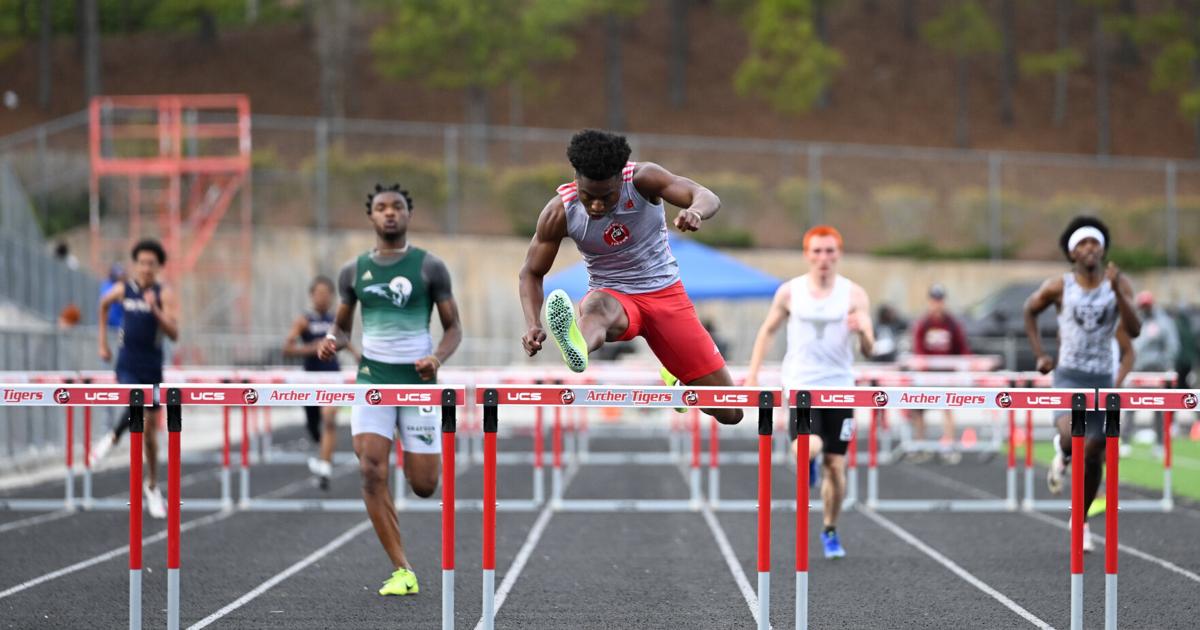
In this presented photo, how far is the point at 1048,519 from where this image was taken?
40.3 ft

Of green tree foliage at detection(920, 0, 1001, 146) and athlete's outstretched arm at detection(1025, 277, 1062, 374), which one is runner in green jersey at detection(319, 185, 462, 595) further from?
green tree foliage at detection(920, 0, 1001, 146)

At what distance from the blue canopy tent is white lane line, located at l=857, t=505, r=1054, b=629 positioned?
8460 mm

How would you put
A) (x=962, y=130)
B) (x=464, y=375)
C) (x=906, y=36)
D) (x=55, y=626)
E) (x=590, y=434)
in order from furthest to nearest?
(x=906, y=36)
(x=962, y=130)
(x=590, y=434)
(x=464, y=375)
(x=55, y=626)

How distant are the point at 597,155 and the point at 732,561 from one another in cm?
423

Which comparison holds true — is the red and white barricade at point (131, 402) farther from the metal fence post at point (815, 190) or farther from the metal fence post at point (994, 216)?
the metal fence post at point (994, 216)

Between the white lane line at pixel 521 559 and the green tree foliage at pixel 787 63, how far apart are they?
3360 cm

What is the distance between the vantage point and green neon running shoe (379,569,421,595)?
8.01 meters

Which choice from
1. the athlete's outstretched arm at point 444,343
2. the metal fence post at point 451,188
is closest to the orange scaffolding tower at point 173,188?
the metal fence post at point 451,188

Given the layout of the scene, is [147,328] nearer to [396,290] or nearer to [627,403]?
[396,290]

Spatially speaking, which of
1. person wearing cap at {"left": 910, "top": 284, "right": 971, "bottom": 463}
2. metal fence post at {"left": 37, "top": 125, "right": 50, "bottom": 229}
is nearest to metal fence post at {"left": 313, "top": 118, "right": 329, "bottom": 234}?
metal fence post at {"left": 37, "top": 125, "right": 50, "bottom": 229}

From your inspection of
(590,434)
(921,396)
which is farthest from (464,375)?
(590,434)

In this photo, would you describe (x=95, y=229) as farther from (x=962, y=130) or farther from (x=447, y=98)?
(x=962, y=130)

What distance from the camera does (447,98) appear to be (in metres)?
55.2

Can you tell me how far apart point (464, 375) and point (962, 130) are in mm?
44080
